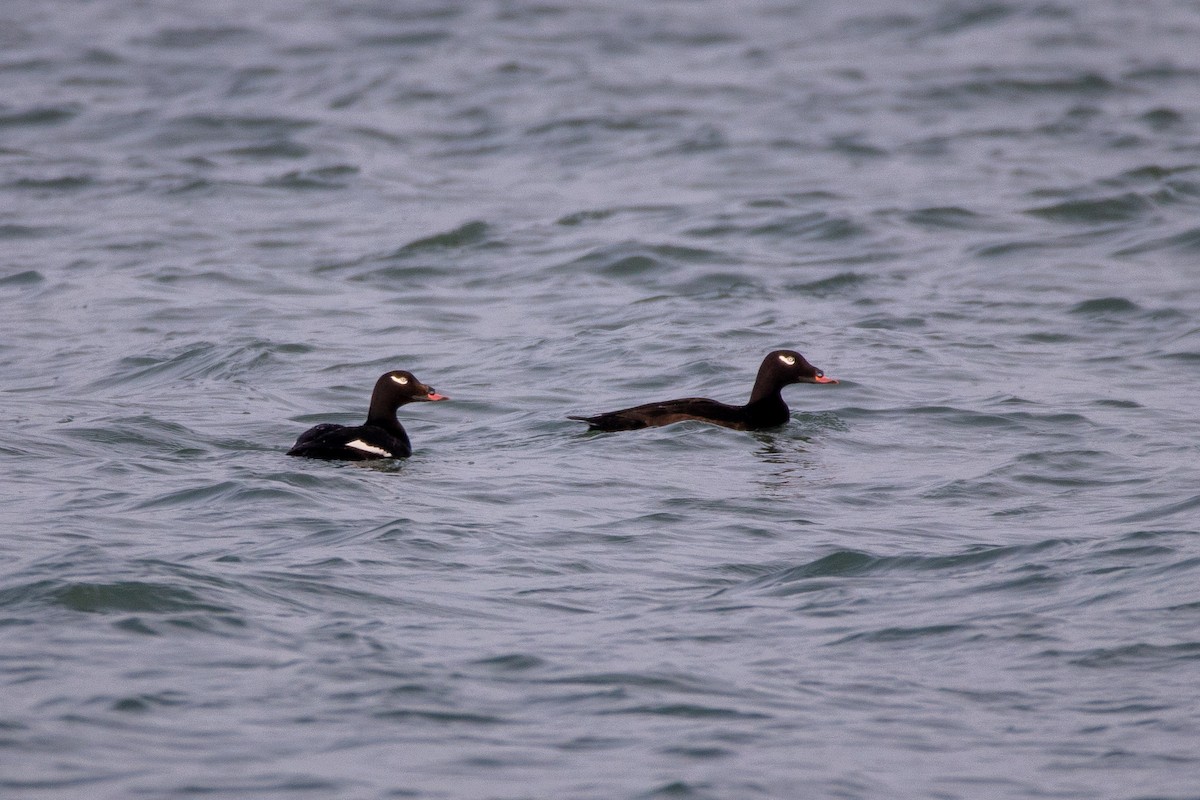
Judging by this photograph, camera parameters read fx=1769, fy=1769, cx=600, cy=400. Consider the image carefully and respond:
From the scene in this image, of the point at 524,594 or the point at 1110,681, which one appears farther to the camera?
the point at 524,594

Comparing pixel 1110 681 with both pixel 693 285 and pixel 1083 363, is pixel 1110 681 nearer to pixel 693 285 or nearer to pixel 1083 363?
pixel 1083 363

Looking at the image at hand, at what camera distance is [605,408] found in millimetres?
11555

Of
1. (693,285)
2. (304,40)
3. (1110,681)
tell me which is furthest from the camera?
(304,40)

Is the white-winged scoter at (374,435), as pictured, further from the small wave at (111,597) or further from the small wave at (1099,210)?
the small wave at (1099,210)

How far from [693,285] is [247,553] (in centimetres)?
822

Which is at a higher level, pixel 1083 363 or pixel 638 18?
pixel 638 18

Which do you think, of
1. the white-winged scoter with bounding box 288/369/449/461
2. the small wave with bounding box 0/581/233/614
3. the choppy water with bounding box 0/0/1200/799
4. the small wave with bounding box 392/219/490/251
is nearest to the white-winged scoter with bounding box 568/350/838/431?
the choppy water with bounding box 0/0/1200/799

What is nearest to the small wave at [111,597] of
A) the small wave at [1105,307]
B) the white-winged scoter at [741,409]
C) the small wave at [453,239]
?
the white-winged scoter at [741,409]

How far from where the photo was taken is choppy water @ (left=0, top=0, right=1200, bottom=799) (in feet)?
19.9

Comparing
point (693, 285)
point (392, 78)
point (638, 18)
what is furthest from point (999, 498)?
point (638, 18)

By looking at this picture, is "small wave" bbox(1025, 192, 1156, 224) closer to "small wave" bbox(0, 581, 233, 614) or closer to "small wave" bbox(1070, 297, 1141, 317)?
"small wave" bbox(1070, 297, 1141, 317)

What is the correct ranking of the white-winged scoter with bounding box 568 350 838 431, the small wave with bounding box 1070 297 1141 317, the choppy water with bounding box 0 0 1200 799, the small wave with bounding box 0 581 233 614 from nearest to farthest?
the choppy water with bounding box 0 0 1200 799 → the small wave with bounding box 0 581 233 614 → the white-winged scoter with bounding box 568 350 838 431 → the small wave with bounding box 1070 297 1141 317

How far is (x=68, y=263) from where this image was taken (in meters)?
16.0

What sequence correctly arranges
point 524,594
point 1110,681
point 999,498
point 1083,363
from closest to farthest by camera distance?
1. point 1110,681
2. point 524,594
3. point 999,498
4. point 1083,363
